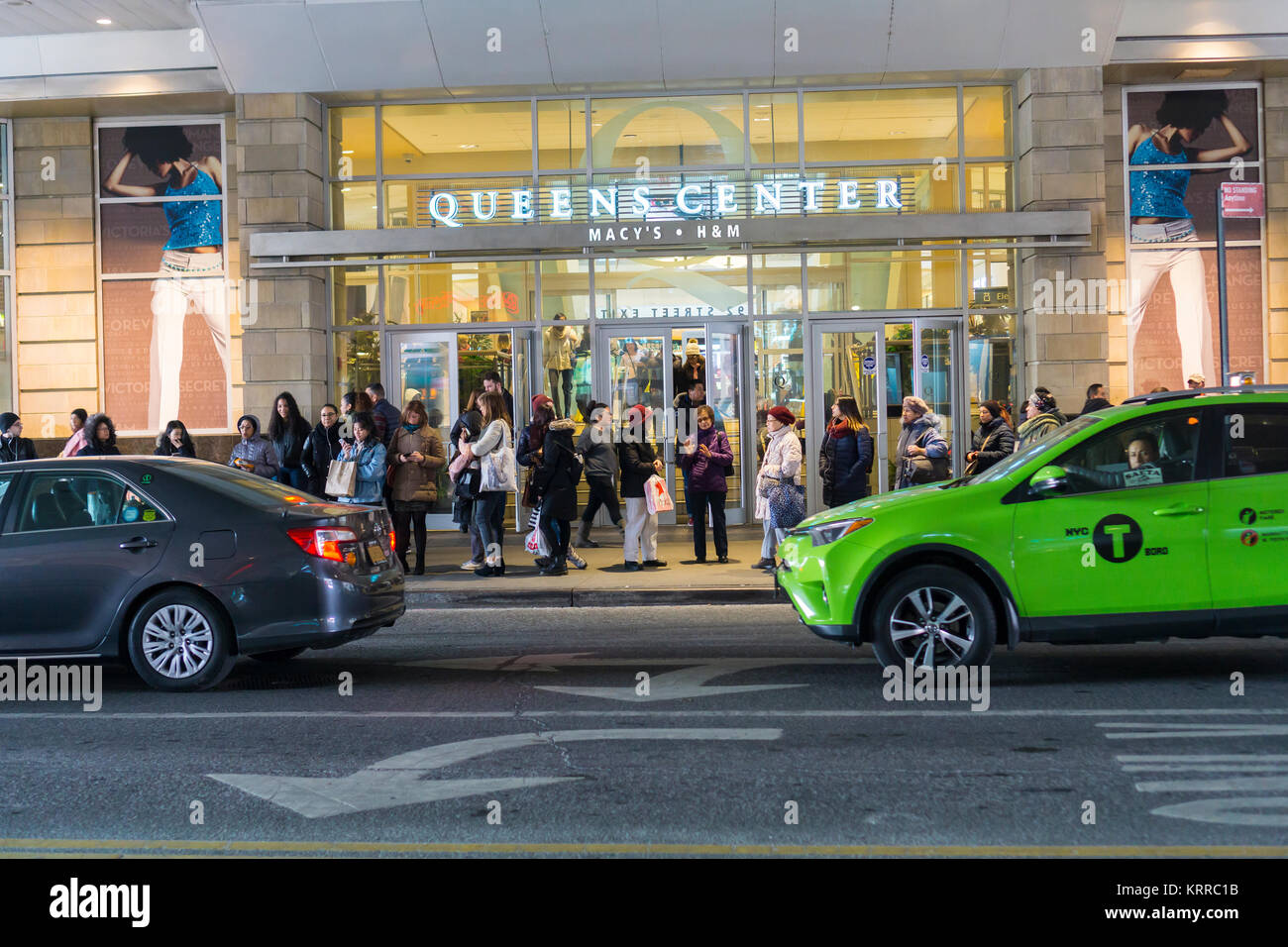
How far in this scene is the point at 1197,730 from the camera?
6.44 m

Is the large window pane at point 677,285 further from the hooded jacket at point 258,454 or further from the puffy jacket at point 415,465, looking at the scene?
the hooded jacket at point 258,454

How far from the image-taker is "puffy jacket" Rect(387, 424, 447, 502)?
13883 mm

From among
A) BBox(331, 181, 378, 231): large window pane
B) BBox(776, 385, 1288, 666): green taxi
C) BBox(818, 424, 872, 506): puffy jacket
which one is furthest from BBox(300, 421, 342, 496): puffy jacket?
BBox(776, 385, 1288, 666): green taxi

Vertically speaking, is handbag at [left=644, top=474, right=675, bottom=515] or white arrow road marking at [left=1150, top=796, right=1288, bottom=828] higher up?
handbag at [left=644, top=474, right=675, bottom=515]

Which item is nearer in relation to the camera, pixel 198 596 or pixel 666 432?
pixel 198 596

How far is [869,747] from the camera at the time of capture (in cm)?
621

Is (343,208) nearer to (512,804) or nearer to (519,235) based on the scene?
(519,235)

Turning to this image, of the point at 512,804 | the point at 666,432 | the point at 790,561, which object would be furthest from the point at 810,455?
the point at 512,804

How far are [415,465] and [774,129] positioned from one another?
297 inches

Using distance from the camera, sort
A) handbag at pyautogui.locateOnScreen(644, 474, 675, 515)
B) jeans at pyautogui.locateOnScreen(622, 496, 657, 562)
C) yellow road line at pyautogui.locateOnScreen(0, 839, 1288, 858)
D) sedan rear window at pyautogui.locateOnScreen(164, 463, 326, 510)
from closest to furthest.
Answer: yellow road line at pyautogui.locateOnScreen(0, 839, 1288, 858)
sedan rear window at pyautogui.locateOnScreen(164, 463, 326, 510)
handbag at pyautogui.locateOnScreen(644, 474, 675, 515)
jeans at pyautogui.locateOnScreen(622, 496, 657, 562)

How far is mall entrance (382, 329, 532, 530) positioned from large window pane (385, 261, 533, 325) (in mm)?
231

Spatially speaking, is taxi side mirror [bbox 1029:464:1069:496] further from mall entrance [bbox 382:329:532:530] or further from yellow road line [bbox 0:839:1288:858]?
mall entrance [bbox 382:329:532:530]

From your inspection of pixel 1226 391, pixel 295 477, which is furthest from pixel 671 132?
pixel 1226 391

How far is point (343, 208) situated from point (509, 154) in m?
2.51
